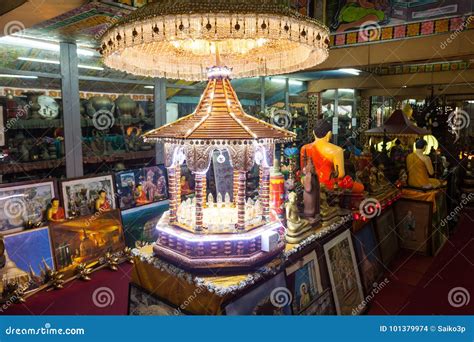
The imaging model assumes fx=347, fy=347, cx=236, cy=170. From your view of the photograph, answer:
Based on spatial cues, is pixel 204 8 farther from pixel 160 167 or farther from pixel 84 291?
pixel 160 167

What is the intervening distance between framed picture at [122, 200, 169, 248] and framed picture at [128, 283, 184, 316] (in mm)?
1856

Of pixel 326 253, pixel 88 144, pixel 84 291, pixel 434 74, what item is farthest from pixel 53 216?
pixel 434 74

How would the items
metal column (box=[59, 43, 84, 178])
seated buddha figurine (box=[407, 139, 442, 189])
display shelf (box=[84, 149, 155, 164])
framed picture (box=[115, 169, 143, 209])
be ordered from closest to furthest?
metal column (box=[59, 43, 84, 178])
framed picture (box=[115, 169, 143, 209])
display shelf (box=[84, 149, 155, 164])
seated buddha figurine (box=[407, 139, 442, 189])

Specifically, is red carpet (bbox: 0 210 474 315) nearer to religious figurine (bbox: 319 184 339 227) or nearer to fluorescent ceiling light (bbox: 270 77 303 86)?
religious figurine (bbox: 319 184 339 227)

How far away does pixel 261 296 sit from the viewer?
109 inches

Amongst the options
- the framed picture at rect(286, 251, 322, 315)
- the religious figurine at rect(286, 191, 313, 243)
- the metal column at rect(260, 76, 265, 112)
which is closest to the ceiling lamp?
the religious figurine at rect(286, 191, 313, 243)

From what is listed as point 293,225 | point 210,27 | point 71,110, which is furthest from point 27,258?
point 210,27

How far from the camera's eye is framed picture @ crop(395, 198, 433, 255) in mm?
5414

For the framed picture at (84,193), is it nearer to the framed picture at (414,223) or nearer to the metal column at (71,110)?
the metal column at (71,110)

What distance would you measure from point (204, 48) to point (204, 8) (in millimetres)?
1220

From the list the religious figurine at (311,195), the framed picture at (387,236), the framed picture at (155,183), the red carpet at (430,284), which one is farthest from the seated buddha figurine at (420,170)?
the framed picture at (155,183)

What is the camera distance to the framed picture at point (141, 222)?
4996 mm

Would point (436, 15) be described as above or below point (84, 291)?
above

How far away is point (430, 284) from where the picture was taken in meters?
4.46
